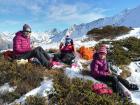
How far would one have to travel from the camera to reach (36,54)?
16969 millimetres

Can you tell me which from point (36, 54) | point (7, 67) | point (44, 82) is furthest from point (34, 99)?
point (36, 54)

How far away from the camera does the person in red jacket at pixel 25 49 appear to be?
16.9m

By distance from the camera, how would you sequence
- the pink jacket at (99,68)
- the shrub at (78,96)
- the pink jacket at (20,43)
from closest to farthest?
the shrub at (78,96), the pink jacket at (99,68), the pink jacket at (20,43)

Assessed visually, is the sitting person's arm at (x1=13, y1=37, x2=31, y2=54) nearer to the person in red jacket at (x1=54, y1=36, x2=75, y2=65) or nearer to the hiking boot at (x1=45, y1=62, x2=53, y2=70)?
the hiking boot at (x1=45, y1=62, x2=53, y2=70)

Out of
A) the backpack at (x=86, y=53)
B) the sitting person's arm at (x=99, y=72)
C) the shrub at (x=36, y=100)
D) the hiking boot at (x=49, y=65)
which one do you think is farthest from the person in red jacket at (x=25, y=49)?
the shrub at (x=36, y=100)

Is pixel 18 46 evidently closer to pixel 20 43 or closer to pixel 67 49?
pixel 20 43

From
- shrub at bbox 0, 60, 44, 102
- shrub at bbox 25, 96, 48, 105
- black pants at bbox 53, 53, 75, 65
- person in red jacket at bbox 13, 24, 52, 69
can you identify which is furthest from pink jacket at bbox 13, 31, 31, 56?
shrub at bbox 25, 96, 48, 105

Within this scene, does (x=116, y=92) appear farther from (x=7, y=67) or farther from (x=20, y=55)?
(x=20, y=55)

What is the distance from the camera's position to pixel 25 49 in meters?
17.6

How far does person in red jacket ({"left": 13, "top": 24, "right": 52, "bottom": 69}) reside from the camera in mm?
16867

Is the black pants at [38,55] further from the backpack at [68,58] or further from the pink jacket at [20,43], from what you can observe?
the backpack at [68,58]

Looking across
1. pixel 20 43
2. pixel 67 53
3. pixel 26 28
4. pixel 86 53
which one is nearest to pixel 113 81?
pixel 26 28

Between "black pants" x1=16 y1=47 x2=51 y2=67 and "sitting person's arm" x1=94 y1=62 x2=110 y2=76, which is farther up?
→ "black pants" x1=16 y1=47 x2=51 y2=67

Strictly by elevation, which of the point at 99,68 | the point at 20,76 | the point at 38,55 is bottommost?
the point at 20,76
